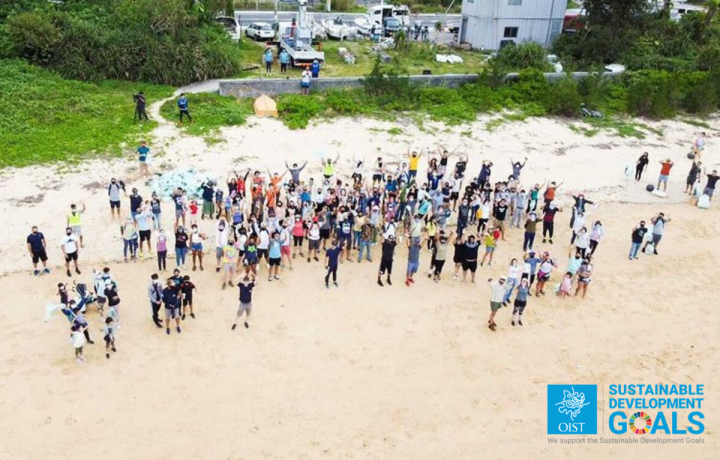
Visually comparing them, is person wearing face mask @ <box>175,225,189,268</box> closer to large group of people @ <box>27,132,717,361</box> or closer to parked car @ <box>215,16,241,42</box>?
large group of people @ <box>27,132,717,361</box>

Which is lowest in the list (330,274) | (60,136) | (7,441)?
(7,441)

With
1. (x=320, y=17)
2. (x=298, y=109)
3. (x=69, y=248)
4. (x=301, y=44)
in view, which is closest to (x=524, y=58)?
(x=301, y=44)

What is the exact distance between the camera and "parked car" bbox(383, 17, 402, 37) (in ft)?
124

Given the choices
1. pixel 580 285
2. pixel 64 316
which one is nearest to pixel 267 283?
pixel 64 316

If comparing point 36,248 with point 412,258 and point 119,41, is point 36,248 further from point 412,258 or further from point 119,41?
point 119,41

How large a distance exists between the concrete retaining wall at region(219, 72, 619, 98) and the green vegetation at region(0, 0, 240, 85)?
239cm

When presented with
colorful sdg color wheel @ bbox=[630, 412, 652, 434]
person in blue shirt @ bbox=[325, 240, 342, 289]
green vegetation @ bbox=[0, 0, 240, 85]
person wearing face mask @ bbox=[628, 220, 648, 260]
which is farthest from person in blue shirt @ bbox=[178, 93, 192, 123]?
colorful sdg color wheel @ bbox=[630, 412, 652, 434]

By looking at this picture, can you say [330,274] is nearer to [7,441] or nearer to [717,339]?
[7,441]

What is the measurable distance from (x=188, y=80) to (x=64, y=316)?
1617 cm

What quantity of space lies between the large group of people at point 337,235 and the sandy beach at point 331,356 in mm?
405

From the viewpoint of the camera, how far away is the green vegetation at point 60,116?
65.0ft

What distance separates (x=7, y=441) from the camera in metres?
9.96

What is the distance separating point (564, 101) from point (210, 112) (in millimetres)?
15618

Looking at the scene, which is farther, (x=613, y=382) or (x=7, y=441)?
(x=613, y=382)
